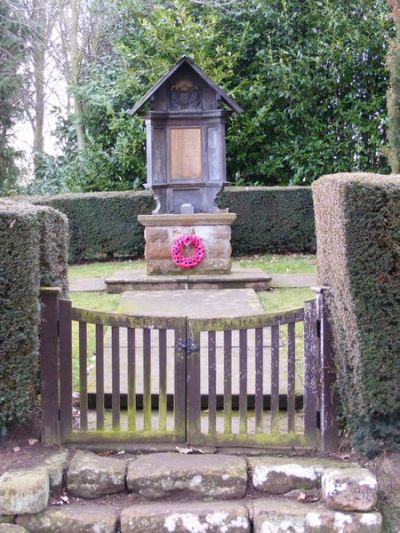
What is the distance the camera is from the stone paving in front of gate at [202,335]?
4.67m

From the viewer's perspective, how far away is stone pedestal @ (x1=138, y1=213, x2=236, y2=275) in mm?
10070

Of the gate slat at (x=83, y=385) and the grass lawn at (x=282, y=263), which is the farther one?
the grass lawn at (x=282, y=263)

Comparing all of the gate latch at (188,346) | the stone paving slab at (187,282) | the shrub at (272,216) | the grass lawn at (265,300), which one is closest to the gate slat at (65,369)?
the gate latch at (188,346)

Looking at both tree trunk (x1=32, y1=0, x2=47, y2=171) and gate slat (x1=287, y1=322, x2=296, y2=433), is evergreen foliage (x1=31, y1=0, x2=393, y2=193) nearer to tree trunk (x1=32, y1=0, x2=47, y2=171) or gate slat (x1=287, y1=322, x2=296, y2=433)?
tree trunk (x1=32, y1=0, x2=47, y2=171)

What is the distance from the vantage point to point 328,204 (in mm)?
3939

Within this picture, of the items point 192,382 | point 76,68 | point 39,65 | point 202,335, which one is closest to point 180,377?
point 192,382

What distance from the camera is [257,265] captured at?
12156 mm

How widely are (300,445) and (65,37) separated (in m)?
17.3

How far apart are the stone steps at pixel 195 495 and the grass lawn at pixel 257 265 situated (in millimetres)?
7735

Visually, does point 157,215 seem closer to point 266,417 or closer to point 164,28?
point 266,417

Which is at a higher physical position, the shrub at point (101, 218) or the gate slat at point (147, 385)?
the shrub at point (101, 218)

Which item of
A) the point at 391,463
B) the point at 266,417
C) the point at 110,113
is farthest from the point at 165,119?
the point at 391,463

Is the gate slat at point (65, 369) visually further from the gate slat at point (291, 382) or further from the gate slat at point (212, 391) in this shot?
the gate slat at point (291, 382)

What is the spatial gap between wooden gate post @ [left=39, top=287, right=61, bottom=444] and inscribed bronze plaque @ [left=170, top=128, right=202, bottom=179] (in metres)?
7.05
